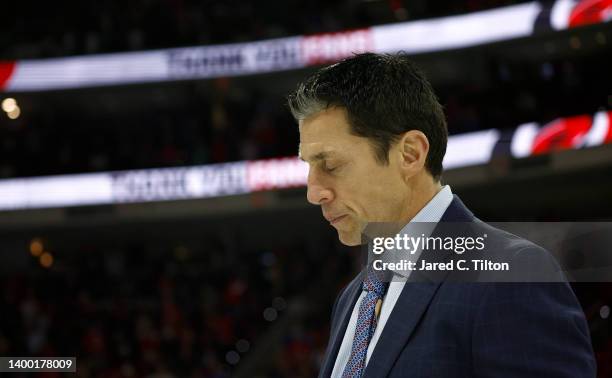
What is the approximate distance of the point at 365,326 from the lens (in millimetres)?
1365

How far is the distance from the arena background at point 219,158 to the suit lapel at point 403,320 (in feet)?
24.8

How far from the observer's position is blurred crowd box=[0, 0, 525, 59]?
46.1ft

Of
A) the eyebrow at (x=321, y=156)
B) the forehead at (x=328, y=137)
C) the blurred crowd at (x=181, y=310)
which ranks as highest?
the blurred crowd at (x=181, y=310)

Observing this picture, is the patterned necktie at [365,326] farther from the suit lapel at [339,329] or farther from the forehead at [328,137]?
the forehead at [328,137]

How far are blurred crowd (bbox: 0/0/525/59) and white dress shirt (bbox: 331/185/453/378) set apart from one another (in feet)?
38.8

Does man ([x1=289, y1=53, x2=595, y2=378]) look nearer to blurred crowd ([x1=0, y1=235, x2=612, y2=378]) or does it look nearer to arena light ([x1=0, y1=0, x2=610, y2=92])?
blurred crowd ([x1=0, y1=235, x2=612, y2=378])

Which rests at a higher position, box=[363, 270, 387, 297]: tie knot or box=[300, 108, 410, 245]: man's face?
box=[300, 108, 410, 245]: man's face

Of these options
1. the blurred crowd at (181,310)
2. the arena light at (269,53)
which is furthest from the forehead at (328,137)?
the arena light at (269,53)

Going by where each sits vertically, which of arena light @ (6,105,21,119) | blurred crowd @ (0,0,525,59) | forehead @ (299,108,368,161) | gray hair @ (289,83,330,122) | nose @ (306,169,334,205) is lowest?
nose @ (306,169,334,205)

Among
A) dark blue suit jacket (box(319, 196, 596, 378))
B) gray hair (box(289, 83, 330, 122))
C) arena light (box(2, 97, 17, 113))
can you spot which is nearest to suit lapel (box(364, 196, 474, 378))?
dark blue suit jacket (box(319, 196, 596, 378))

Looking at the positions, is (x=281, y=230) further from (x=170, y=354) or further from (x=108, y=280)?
(x=170, y=354)

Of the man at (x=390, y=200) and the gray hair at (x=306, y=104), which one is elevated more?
the gray hair at (x=306, y=104)

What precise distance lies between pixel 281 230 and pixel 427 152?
1285 centimetres

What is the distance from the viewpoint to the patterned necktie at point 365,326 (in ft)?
4.37
